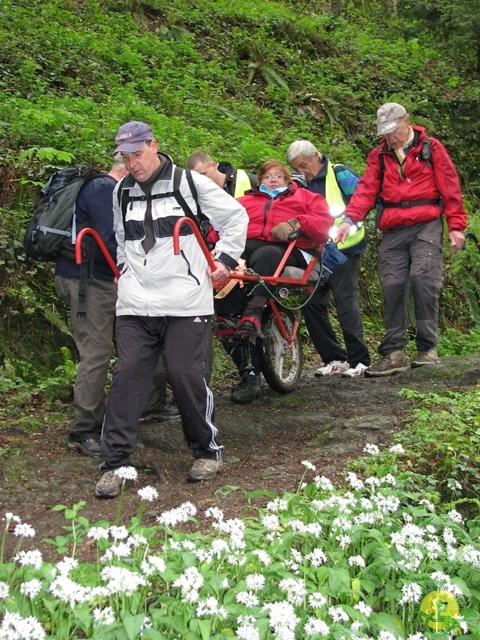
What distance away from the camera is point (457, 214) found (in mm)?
7348

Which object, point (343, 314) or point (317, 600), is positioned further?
point (343, 314)

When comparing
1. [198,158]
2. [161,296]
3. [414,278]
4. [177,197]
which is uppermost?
[198,158]

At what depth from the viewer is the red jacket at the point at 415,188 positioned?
734 cm

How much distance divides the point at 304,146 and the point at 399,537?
4.93 m

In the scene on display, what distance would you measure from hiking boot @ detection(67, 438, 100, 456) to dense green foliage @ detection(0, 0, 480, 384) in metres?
1.67

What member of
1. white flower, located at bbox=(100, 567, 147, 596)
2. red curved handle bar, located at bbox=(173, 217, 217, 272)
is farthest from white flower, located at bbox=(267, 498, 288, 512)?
red curved handle bar, located at bbox=(173, 217, 217, 272)

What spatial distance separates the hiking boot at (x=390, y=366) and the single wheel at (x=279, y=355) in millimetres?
862

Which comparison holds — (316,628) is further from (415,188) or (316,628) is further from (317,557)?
(415,188)

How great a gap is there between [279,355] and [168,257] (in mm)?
2632

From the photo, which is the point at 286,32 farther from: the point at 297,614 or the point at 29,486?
the point at 297,614

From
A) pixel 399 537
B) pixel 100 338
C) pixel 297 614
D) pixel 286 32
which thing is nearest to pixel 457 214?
pixel 100 338

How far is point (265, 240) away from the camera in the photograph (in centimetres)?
699

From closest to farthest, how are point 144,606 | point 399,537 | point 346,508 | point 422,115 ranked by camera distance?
1. point 144,606
2. point 399,537
3. point 346,508
4. point 422,115

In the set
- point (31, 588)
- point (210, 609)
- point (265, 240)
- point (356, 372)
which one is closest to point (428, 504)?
point (210, 609)
